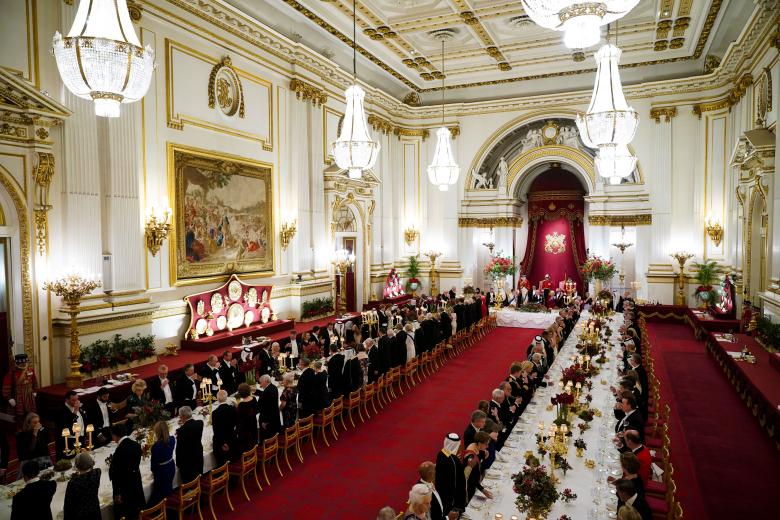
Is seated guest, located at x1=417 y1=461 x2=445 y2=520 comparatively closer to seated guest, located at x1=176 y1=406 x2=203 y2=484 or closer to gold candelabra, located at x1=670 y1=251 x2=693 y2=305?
seated guest, located at x1=176 y1=406 x2=203 y2=484

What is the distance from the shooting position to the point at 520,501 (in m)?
4.85

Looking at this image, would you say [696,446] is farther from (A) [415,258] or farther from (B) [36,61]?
(A) [415,258]

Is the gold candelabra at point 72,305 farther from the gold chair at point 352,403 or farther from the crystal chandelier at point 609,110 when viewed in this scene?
the crystal chandelier at point 609,110

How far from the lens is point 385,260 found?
72.0 ft

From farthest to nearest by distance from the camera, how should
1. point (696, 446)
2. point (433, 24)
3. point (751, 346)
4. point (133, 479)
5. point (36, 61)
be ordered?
point (433, 24)
point (751, 346)
point (36, 61)
point (696, 446)
point (133, 479)

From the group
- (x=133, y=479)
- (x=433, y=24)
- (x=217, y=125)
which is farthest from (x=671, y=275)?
(x=133, y=479)

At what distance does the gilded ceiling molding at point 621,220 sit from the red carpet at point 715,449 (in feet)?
26.9

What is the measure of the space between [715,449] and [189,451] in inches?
304

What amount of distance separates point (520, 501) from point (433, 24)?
14.9 meters

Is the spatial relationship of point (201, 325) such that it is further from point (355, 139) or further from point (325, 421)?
point (355, 139)

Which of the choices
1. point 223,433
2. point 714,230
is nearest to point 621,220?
point 714,230

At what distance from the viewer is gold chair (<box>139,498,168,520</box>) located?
5223mm

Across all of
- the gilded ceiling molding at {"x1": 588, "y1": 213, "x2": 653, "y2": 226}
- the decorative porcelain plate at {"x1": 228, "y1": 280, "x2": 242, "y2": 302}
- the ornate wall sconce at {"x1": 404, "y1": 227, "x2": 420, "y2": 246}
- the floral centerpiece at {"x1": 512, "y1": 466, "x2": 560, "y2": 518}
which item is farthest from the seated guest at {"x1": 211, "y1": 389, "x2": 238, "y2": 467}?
the gilded ceiling molding at {"x1": 588, "y1": 213, "x2": 653, "y2": 226}

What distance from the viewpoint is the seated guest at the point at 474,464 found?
5500 millimetres
